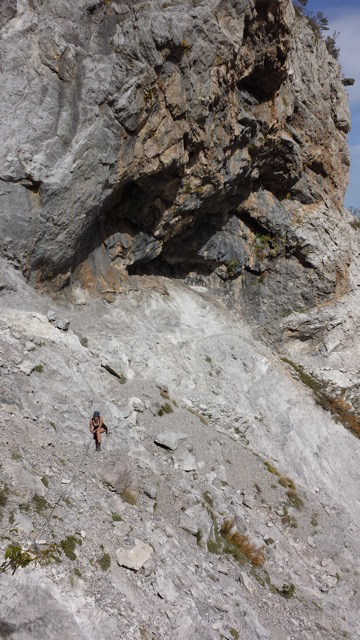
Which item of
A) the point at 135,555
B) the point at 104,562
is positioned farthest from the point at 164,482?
the point at 104,562

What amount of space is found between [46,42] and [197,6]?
587 cm

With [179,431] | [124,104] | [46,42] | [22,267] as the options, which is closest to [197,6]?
[124,104]

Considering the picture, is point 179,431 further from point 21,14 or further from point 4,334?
point 21,14

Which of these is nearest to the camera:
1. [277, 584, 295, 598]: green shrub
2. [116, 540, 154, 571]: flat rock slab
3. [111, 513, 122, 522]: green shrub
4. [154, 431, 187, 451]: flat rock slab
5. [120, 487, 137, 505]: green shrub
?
[116, 540, 154, 571]: flat rock slab

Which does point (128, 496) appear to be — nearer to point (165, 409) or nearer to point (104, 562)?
point (104, 562)

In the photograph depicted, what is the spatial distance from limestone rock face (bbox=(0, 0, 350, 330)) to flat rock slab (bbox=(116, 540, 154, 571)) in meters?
9.34

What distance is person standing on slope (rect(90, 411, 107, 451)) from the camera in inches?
456

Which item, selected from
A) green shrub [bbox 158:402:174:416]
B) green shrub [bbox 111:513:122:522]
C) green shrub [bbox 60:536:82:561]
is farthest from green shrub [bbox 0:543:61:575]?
green shrub [bbox 158:402:174:416]

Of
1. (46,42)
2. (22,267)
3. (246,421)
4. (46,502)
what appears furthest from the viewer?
(246,421)

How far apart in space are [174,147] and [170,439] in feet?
35.1

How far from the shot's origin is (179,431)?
14.0 m

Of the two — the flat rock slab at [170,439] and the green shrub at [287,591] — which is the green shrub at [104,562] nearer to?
the flat rock slab at [170,439]

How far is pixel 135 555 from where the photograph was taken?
28.6ft

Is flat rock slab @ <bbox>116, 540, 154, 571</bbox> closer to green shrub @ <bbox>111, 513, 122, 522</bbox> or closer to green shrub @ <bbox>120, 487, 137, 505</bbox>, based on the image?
green shrub @ <bbox>111, 513, 122, 522</bbox>
